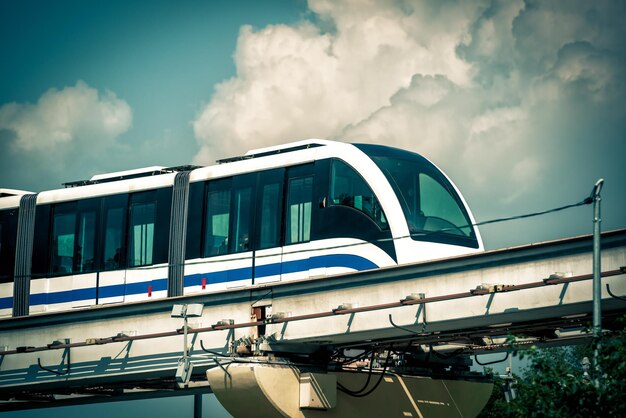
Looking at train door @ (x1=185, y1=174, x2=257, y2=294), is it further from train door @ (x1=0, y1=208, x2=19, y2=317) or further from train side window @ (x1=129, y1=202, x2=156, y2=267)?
train door @ (x1=0, y1=208, x2=19, y2=317)

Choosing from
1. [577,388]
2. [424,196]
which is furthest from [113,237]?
[577,388]

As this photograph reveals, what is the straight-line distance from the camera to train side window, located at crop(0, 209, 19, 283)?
31.6m

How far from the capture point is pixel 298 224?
87.4 feet

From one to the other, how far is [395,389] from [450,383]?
2.39 m

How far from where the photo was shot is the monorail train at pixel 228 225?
25812mm

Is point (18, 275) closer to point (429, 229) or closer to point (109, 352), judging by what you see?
point (109, 352)

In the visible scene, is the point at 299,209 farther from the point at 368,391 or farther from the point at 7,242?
the point at 7,242

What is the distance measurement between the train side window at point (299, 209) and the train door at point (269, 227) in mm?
245

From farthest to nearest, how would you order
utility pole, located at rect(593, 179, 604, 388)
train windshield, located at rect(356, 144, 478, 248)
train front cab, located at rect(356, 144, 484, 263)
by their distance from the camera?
train windshield, located at rect(356, 144, 478, 248) < train front cab, located at rect(356, 144, 484, 263) < utility pole, located at rect(593, 179, 604, 388)

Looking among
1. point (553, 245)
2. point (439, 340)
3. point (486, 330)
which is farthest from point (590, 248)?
point (439, 340)

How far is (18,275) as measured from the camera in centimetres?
3128

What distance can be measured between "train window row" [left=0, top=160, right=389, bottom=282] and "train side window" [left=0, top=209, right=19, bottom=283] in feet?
0.09

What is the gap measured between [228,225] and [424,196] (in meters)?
4.70

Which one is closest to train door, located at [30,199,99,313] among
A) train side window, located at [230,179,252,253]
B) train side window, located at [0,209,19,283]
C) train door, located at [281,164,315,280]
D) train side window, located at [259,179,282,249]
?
train side window, located at [0,209,19,283]
